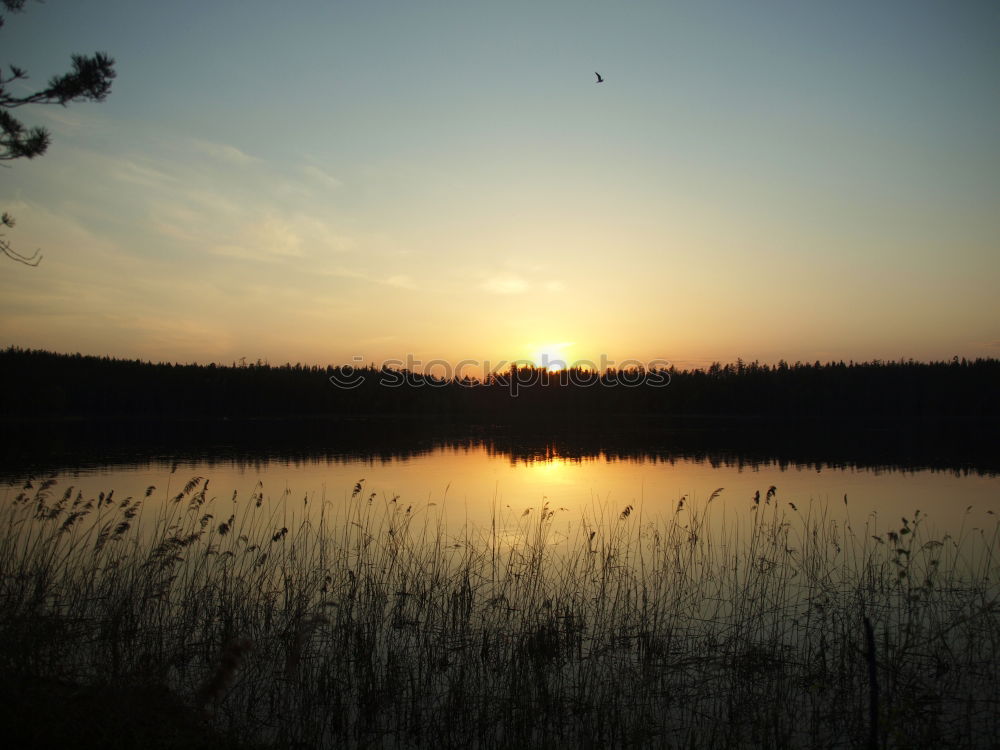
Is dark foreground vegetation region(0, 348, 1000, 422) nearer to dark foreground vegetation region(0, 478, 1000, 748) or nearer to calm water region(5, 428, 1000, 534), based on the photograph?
calm water region(5, 428, 1000, 534)

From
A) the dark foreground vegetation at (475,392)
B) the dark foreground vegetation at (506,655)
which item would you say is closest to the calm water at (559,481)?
the dark foreground vegetation at (506,655)

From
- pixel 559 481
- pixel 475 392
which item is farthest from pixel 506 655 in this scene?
pixel 475 392

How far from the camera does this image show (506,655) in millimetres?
7672

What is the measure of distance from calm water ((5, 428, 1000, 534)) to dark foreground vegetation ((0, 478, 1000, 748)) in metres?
3.62

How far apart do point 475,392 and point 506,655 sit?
133806mm

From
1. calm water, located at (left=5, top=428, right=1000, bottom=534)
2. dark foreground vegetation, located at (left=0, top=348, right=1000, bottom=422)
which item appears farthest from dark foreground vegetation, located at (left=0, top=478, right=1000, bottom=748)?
dark foreground vegetation, located at (left=0, top=348, right=1000, bottom=422)

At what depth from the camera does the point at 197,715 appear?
5188 millimetres

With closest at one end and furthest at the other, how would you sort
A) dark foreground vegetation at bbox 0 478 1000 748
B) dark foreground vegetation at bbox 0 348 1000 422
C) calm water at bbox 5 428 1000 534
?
dark foreground vegetation at bbox 0 478 1000 748 → calm water at bbox 5 428 1000 534 → dark foreground vegetation at bbox 0 348 1000 422

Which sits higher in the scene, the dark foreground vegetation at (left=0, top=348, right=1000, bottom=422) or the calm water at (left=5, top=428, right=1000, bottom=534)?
the dark foreground vegetation at (left=0, top=348, right=1000, bottom=422)

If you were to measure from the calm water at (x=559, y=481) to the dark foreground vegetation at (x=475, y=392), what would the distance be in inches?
3038

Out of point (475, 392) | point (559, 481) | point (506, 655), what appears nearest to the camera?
point (506, 655)

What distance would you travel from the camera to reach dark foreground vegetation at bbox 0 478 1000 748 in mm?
5859

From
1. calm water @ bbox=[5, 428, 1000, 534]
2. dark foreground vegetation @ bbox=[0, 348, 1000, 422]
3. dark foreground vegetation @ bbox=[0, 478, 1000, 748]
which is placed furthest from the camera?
dark foreground vegetation @ bbox=[0, 348, 1000, 422]

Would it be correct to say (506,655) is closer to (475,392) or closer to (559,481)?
(559,481)
